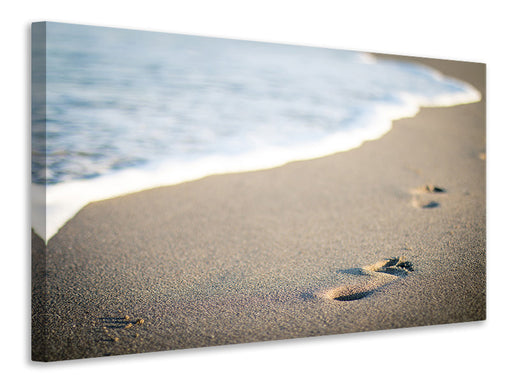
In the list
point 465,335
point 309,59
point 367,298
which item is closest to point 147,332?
point 367,298

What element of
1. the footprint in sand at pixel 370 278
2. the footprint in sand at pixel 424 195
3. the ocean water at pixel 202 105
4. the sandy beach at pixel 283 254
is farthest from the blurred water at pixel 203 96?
the footprint in sand at pixel 370 278

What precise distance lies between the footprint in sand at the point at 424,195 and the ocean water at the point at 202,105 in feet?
1.64

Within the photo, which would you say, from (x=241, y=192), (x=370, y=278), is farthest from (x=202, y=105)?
(x=370, y=278)

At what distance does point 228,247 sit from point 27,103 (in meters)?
1.09

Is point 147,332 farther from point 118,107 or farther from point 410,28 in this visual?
point 410,28

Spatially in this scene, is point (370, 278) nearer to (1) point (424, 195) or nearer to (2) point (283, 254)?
(2) point (283, 254)

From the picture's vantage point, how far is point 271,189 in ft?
10.0

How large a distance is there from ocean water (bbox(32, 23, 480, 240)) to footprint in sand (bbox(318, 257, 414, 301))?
991 millimetres

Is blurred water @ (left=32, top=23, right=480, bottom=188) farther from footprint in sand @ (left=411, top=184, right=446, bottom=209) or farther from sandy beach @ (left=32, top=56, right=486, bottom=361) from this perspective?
footprint in sand @ (left=411, top=184, right=446, bottom=209)

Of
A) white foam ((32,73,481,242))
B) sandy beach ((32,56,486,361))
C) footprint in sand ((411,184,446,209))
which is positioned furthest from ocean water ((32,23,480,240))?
footprint in sand ((411,184,446,209))

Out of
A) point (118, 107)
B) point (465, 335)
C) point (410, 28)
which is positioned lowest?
point (465, 335)

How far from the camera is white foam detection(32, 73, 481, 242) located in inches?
91.9

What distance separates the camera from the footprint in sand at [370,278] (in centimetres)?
232

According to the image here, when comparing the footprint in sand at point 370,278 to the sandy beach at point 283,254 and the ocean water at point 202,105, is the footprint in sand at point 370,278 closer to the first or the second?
the sandy beach at point 283,254
